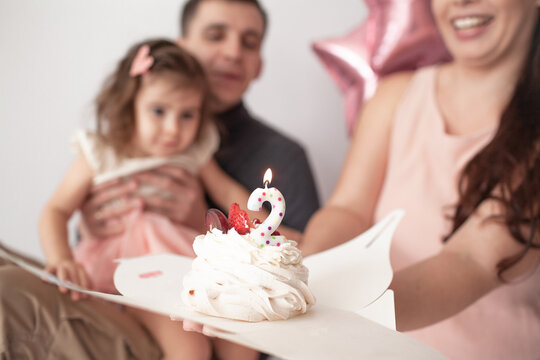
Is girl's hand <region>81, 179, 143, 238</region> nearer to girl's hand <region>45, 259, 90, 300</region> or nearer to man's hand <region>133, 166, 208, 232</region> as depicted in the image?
man's hand <region>133, 166, 208, 232</region>

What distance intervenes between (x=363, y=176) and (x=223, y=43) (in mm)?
600

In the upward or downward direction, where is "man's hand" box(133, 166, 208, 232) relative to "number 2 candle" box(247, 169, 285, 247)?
downward

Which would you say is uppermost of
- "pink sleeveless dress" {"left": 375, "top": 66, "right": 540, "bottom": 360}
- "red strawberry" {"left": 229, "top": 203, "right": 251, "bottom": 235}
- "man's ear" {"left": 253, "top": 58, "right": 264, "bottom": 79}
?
"red strawberry" {"left": 229, "top": 203, "right": 251, "bottom": 235}

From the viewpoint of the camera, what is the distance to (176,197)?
58.3 inches

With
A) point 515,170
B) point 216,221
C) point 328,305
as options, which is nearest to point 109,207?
point 216,221

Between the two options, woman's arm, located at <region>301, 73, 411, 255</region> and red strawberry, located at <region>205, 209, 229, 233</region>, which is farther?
woman's arm, located at <region>301, 73, 411, 255</region>

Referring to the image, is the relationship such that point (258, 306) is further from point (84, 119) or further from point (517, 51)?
point (84, 119)

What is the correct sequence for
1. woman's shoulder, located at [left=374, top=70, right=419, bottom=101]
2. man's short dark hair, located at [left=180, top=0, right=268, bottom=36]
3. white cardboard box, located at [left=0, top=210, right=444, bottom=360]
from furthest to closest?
man's short dark hair, located at [left=180, top=0, right=268, bottom=36] → woman's shoulder, located at [left=374, top=70, right=419, bottom=101] → white cardboard box, located at [left=0, top=210, right=444, bottom=360]

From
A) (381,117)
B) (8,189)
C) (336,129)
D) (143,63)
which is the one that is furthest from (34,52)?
(381,117)

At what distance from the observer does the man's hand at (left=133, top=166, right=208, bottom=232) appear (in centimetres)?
145

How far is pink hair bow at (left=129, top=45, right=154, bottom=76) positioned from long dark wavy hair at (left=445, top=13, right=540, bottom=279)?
2.81 ft

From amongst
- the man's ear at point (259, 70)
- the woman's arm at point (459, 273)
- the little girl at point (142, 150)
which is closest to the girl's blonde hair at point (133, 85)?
the little girl at point (142, 150)

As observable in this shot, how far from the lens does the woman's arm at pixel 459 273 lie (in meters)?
0.96

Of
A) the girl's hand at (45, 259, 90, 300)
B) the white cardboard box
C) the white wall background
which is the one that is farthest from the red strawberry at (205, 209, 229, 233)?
the white wall background
